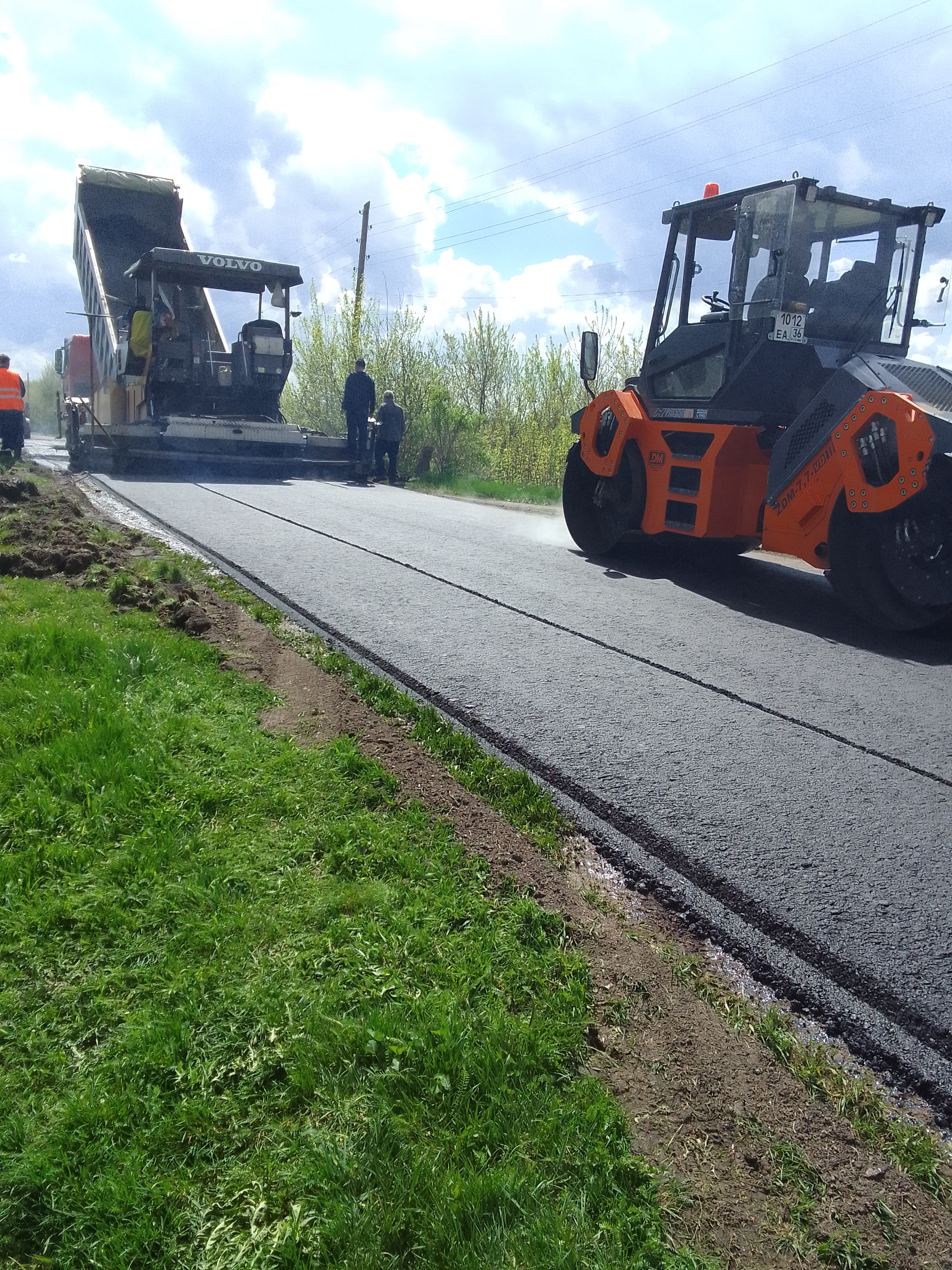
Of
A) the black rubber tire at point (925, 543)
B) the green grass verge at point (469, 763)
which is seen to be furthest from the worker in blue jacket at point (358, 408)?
the green grass verge at point (469, 763)

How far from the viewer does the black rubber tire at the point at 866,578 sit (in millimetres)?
6023

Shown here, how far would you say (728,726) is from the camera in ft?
13.2

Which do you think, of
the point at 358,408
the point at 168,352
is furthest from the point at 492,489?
the point at 168,352

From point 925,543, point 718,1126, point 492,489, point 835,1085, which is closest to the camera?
point 718,1126

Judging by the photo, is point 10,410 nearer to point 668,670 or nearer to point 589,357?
point 589,357

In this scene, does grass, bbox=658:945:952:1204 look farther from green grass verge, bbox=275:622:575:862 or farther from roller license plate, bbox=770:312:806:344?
roller license plate, bbox=770:312:806:344

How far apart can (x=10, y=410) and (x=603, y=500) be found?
1215 cm

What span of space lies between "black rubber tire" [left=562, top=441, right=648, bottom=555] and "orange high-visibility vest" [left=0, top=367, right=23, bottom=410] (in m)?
11.4

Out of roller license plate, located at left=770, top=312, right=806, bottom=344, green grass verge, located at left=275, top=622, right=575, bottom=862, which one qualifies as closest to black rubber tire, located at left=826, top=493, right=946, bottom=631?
roller license plate, located at left=770, top=312, right=806, bottom=344

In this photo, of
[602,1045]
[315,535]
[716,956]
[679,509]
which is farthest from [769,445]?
[602,1045]

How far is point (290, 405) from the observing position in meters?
33.1

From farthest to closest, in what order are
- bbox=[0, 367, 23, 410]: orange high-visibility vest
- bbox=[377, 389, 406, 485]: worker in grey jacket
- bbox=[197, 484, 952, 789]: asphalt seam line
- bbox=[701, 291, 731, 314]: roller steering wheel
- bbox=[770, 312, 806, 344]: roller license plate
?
bbox=[377, 389, 406, 485]: worker in grey jacket → bbox=[0, 367, 23, 410]: orange high-visibility vest → bbox=[701, 291, 731, 314]: roller steering wheel → bbox=[770, 312, 806, 344]: roller license plate → bbox=[197, 484, 952, 789]: asphalt seam line

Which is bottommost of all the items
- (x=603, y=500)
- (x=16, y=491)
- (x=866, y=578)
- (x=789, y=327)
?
(x=16, y=491)

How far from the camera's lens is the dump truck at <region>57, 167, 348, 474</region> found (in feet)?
54.9
